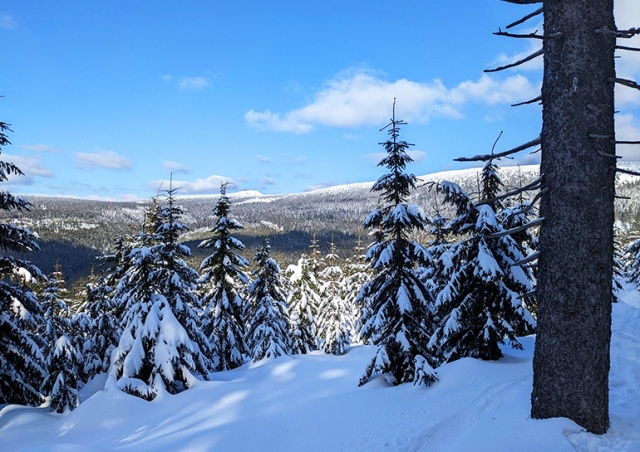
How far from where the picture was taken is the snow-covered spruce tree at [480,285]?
1038cm

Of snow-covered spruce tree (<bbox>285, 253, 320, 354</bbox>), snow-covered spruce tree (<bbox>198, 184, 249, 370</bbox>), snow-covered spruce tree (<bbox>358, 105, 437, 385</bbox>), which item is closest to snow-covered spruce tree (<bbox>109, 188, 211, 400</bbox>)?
snow-covered spruce tree (<bbox>198, 184, 249, 370</bbox>)

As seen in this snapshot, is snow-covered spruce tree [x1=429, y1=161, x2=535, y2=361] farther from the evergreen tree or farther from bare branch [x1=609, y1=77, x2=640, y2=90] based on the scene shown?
the evergreen tree

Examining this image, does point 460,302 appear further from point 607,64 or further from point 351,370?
point 607,64

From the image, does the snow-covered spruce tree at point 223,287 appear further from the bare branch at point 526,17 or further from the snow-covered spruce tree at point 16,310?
the bare branch at point 526,17

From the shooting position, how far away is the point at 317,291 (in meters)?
31.9

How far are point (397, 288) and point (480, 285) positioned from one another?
7.70ft

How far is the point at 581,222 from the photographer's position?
420 centimetres

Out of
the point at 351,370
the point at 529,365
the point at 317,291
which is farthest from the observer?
the point at 317,291

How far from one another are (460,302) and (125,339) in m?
11.8

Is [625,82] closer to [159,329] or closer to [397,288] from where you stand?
[397,288]

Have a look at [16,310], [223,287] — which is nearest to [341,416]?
[16,310]

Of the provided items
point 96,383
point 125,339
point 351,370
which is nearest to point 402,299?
point 351,370

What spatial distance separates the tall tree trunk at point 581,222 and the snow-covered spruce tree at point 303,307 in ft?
80.4

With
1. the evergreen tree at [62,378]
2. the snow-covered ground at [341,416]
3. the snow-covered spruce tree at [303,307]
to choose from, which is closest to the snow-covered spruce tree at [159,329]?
the snow-covered ground at [341,416]
